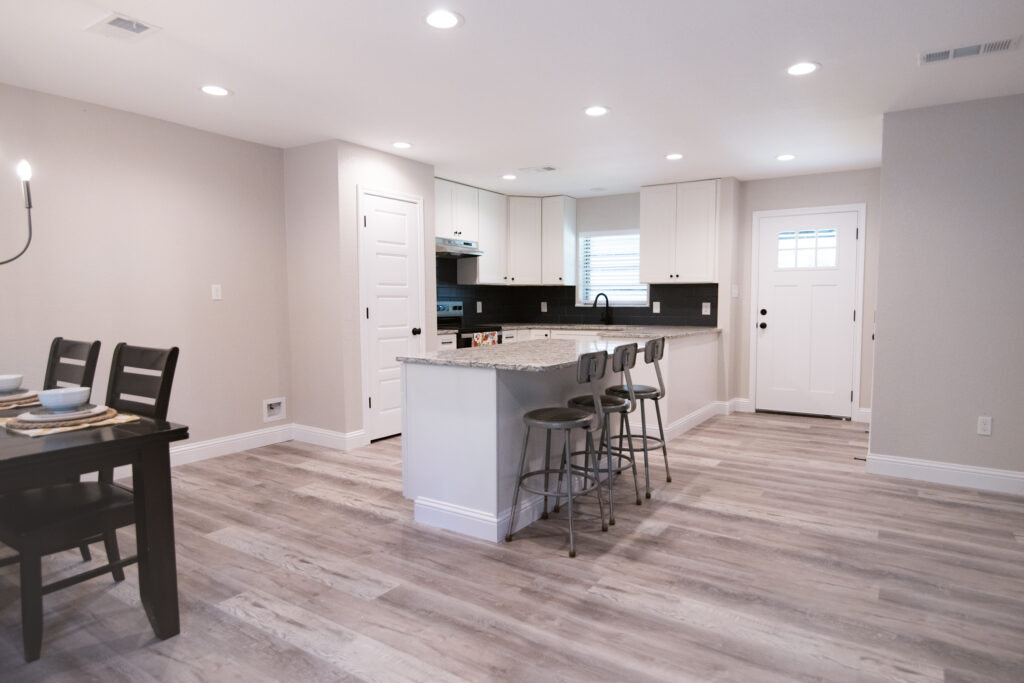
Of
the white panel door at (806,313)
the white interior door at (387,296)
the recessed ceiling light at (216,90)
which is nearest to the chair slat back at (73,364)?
the recessed ceiling light at (216,90)

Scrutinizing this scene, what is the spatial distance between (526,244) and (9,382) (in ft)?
16.3

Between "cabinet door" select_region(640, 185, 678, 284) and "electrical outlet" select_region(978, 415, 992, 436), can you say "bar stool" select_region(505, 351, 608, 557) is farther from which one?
"cabinet door" select_region(640, 185, 678, 284)

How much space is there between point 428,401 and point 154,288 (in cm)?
229

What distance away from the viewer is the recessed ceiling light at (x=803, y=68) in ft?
9.68

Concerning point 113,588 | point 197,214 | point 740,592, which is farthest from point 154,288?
point 740,592

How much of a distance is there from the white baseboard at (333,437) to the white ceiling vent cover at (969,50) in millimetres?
4222

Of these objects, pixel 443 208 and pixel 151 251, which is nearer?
pixel 151 251

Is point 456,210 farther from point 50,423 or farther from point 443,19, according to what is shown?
point 50,423

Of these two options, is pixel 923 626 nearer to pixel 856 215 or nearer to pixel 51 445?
pixel 51 445

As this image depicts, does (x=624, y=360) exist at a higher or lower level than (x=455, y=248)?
lower

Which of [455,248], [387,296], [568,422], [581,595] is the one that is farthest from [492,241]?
[581,595]

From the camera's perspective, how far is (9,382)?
2.48 m

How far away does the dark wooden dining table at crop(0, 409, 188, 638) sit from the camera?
1632mm

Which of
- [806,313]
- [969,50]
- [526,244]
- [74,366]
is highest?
[969,50]
